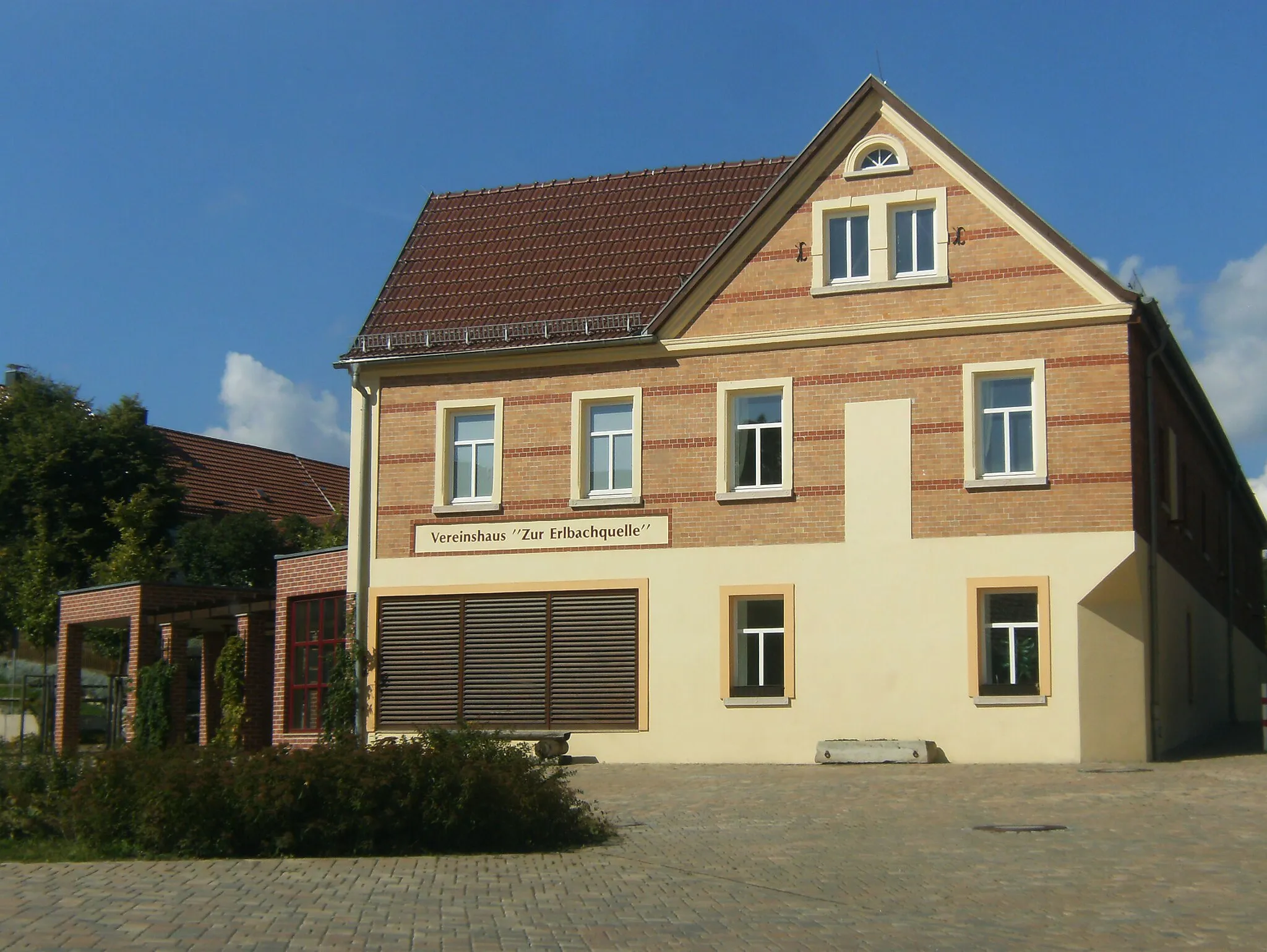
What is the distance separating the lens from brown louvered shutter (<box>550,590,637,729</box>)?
2548cm

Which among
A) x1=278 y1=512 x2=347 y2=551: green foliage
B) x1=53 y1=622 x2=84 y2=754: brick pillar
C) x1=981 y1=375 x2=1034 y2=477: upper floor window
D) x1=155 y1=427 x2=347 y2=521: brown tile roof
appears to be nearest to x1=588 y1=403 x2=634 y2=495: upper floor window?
x1=981 y1=375 x2=1034 y2=477: upper floor window

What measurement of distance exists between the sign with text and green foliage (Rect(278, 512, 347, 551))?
18317mm

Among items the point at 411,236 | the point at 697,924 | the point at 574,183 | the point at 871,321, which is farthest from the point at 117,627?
the point at 697,924

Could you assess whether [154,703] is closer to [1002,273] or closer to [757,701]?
[757,701]

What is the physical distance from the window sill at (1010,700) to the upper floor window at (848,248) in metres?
6.94

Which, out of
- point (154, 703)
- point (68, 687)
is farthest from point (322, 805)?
point (68, 687)

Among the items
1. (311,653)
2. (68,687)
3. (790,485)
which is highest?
(790,485)

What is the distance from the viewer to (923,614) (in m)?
23.9

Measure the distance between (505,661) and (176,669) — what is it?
8677 mm

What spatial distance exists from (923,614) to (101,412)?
30.6 metres

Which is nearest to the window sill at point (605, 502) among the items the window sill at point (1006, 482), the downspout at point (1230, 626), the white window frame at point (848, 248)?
the white window frame at point (848, 248)

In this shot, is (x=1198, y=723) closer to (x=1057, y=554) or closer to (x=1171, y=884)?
(x=1057, y=554)

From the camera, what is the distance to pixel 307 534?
4597 cm

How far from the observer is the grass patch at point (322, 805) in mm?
13422
